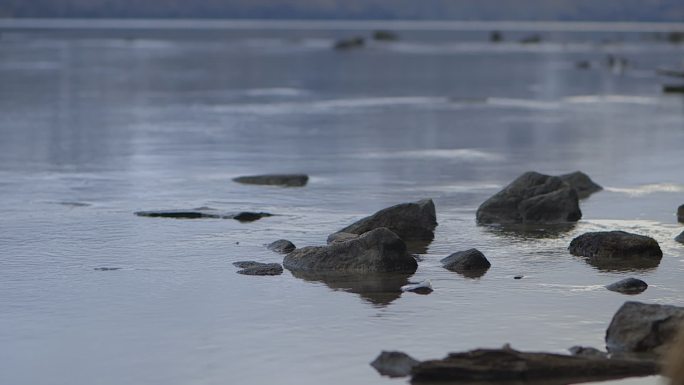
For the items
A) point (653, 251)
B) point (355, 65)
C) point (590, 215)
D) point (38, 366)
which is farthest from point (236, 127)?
point (355, 65)

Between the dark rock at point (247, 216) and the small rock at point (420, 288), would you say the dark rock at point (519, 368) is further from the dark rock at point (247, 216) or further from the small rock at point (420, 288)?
the dark rock at point (247, 216)

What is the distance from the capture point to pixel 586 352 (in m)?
10.3

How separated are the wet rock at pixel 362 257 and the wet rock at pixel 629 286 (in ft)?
6.38

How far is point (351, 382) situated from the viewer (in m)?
9.68

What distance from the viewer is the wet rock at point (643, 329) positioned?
10.5 metres

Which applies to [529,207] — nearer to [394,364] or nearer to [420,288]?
[420,288]

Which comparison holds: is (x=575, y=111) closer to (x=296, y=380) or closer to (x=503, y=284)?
(x=503, y=284)

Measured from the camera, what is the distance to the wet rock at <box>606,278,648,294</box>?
1281cm

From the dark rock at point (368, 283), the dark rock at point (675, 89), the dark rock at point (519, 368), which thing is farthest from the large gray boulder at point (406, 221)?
the dark rock at point (675, 89)

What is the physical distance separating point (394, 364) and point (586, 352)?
142 centimetres

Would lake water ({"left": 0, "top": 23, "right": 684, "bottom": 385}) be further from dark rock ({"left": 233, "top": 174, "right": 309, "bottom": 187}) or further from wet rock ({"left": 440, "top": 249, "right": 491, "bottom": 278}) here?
dark rock ({"left": 233, "top": 174, "right": 309, "bottom": 187})

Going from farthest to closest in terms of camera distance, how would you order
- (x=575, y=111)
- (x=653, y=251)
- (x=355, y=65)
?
(x=355, y=65) < (x=575, y=111) < (x=653, y=251)

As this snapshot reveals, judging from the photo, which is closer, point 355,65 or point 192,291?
point 192,291

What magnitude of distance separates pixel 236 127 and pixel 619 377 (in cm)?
2078
